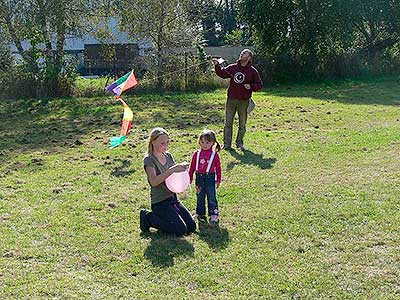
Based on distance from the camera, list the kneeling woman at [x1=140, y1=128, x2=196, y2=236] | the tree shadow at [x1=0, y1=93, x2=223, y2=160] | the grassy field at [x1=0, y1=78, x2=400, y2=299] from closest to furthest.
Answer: the grassy field at [x1=0, y1=78, x2=400, y2=299] → the kneeling woman at [x1=140, y1=128, x2=196, y2=236] → the tree shadow at [x1=0, y1=93, x2=223, y2=160]

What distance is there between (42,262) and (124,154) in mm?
4544

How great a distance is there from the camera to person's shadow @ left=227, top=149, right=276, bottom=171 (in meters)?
7.85

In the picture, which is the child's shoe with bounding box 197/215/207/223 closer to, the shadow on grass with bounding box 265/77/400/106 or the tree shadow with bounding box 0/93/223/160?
the tree shadow with bounding box 0/93/223/160

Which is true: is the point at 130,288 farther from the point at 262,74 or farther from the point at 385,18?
the point at 385,18

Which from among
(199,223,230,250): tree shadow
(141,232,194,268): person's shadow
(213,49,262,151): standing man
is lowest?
(141,232,194,268): person's shadow

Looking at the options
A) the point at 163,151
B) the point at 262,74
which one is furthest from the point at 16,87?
the point at 163,151

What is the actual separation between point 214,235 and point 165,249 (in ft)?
1.85

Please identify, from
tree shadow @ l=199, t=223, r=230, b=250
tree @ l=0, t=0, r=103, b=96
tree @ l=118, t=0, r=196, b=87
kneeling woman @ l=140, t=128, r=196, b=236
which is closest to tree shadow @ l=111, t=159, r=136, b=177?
kneeling woman @ l=140, t=128, r=196, b=236

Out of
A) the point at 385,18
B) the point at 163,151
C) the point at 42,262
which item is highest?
the point at 385,18

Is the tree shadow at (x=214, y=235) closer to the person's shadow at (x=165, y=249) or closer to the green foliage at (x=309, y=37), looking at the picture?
the person's shadow at (x=165, y=249)

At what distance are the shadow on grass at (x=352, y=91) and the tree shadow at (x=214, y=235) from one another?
10752 mm

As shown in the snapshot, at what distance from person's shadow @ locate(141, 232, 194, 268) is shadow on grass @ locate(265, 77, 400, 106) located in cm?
1121

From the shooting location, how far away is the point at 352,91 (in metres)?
18.1

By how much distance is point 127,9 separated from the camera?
64.6 feet
